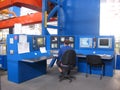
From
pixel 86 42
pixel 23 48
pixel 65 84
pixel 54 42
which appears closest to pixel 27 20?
pixel 54 42

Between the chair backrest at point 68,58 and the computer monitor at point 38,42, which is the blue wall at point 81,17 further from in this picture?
the chair backrest at point 68,58

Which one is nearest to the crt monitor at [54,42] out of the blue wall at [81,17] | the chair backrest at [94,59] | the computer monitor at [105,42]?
the blue wall at [81,17]

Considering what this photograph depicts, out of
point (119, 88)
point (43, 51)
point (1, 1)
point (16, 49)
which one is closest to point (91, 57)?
point (119, 88)

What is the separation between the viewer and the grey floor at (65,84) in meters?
3.51

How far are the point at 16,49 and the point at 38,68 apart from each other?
0.99 m

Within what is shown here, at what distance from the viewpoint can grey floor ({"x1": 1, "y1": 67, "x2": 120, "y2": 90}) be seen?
3506 millimetres

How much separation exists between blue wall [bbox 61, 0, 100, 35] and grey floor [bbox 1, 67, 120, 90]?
1790 mm

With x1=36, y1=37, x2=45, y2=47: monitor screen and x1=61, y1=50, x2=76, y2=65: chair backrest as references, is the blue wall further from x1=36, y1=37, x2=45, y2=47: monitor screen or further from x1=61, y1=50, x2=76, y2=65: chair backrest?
x1=61, y1=50, x2=76, y2=65: chair backrest

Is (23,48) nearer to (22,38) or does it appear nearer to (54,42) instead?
(22,38)

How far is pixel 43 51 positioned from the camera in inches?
179

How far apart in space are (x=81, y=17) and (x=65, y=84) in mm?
2612

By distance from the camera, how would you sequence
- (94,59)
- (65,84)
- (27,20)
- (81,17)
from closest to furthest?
(65,84) < (94,59) < (27,20) < (81,17)

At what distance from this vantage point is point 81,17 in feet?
17.6

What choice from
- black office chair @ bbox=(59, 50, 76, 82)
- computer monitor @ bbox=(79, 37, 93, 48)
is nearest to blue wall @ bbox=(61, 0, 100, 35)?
computer monitor @ bbox=(79, 37, 93, 48)
